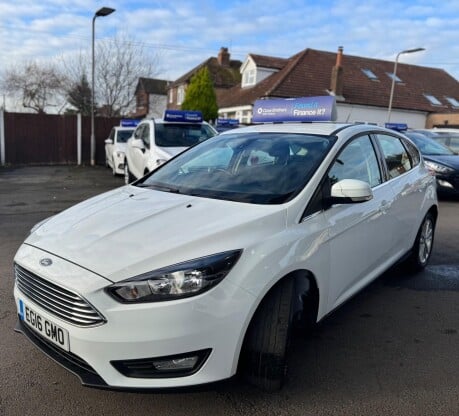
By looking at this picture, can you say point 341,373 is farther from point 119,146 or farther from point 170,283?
point 119,146

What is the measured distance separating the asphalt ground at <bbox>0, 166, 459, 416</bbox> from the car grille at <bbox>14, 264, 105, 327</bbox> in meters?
0.54

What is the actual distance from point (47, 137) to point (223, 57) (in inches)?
981

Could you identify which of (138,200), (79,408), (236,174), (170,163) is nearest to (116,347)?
(79,408)

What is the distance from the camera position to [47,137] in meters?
19.0

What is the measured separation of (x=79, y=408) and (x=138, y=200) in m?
1.37

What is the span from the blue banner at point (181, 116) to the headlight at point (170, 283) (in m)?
8.00

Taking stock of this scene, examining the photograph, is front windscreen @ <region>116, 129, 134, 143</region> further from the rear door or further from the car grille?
the car grille

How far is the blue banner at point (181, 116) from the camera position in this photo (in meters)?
9.83

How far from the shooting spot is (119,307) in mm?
2162

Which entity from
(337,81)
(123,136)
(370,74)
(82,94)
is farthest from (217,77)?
(123,136)

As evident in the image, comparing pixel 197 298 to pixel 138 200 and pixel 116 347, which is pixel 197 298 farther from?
pixel 138 200

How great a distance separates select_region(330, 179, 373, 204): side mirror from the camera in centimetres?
290

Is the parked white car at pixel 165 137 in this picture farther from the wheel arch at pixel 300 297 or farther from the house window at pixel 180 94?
the house window at pixel 180 94

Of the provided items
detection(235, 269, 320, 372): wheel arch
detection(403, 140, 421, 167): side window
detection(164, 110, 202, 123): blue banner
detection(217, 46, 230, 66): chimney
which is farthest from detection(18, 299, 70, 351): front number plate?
detection(217, 46, 230, 66): chimney
